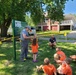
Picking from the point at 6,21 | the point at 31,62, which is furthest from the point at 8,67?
the point at 6,21

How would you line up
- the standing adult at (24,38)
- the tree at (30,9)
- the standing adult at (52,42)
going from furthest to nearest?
the tree at (30,9), the standing adult at (52,42), the standing adult at (24,38)

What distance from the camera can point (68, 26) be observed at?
217 ft

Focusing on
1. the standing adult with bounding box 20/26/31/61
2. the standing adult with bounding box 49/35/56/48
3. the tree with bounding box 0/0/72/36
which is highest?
the tree with bounding box 0/0/72/36

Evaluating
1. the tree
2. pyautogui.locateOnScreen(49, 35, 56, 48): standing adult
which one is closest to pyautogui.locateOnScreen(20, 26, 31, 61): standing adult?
pyautogui.locateOnScreen(49, 35, 56, 48): standing adult

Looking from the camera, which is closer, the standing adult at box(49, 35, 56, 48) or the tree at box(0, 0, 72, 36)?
the standing adult at box(49, 35, 56, 48)

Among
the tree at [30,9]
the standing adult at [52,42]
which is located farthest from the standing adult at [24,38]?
the tree at [30,9]

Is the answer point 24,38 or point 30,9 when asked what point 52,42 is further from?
point 30,9

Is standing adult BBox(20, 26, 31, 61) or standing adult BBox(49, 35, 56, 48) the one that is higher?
standing adult BBox(20, 26, 31, 61)

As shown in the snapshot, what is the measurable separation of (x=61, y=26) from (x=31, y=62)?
188 ft

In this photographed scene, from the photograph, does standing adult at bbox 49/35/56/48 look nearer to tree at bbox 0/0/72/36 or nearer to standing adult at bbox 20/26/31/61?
standing adult at bbox 20/26/31/61

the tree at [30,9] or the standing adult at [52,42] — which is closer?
the standing adult at [52,42]

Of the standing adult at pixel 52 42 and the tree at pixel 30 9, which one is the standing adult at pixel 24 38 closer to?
the standing adult at pixel 52 42


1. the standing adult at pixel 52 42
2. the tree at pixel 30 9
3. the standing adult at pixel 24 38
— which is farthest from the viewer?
the tree at pixel 30 9

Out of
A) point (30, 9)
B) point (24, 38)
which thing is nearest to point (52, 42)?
point (24, 38)
